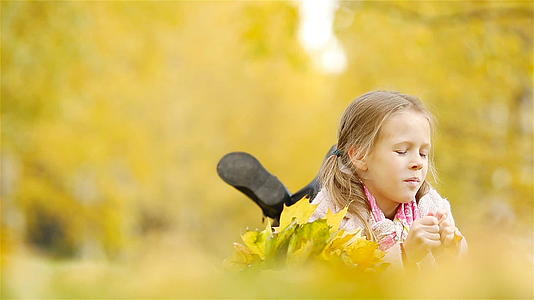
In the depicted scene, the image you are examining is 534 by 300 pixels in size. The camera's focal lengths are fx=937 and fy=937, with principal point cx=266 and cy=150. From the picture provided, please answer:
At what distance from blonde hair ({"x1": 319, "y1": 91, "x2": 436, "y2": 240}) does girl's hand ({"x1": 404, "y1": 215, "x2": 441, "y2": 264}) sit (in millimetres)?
387

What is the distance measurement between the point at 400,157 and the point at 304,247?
0.84 metres

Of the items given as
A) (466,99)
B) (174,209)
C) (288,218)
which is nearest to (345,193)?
(288,218)

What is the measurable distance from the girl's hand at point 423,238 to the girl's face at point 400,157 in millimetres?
419

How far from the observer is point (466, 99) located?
1470cm

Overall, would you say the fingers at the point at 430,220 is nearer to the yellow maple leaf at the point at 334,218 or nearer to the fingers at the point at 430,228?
the fingers at the point at 430,228

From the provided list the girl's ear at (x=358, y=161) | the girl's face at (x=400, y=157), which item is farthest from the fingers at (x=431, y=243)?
the girl's ear at (x=358, y=161)

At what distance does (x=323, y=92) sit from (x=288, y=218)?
1091 inches

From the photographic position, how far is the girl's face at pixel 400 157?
2188mm

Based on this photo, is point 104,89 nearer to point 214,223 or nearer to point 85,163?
point 85,163

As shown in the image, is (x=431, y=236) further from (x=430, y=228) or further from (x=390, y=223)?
(x=390, y=223)

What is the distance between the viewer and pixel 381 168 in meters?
2.23

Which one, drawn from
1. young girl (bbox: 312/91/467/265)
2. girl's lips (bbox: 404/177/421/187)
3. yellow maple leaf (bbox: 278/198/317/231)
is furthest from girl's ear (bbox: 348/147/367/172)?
yellow maple leaf (bbox: 278/198/317/231)

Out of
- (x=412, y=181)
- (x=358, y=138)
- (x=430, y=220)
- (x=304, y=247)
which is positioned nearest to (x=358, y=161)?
(x=358, y=138)

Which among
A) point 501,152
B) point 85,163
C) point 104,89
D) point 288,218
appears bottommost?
point 288,218
